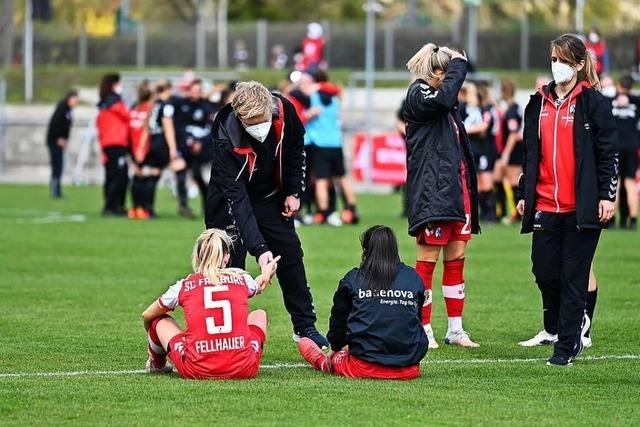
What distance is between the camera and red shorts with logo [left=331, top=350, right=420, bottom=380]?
8.77 metres

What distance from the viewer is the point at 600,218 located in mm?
9312

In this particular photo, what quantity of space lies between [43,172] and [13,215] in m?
16.5

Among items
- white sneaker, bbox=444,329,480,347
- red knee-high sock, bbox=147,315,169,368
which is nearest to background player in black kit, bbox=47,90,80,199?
white sneaker, bbox=444,329,480,347

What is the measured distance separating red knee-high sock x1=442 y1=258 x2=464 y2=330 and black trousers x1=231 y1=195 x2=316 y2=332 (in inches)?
41.2

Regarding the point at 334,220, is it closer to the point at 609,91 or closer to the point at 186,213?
the point at 186,213

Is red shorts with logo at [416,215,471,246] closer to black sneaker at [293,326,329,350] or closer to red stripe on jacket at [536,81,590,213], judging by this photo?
red stripe on jacket at [536,81,590,213]

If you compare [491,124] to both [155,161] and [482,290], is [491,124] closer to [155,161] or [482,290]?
[155,161]

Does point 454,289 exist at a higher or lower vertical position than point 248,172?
lower

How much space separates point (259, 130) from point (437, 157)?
4.32 ft

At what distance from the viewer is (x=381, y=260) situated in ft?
28.6

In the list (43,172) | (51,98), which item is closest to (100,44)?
(51,98)

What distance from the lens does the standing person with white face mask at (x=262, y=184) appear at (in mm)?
9297

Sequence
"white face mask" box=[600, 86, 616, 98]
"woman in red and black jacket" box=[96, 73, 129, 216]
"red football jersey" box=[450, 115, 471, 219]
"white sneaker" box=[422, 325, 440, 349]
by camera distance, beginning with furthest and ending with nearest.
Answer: "woman in red and black jacket" box=[96, 73, 129, 216], "white face mask" box=[600, 86, 616, 98], "white sneaker" box=[422, 325, 440, 349], "red football jersey" box=[450, 115, 471, 219]

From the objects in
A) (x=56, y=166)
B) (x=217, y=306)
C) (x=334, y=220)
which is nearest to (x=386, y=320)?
(x=217, y=306)
